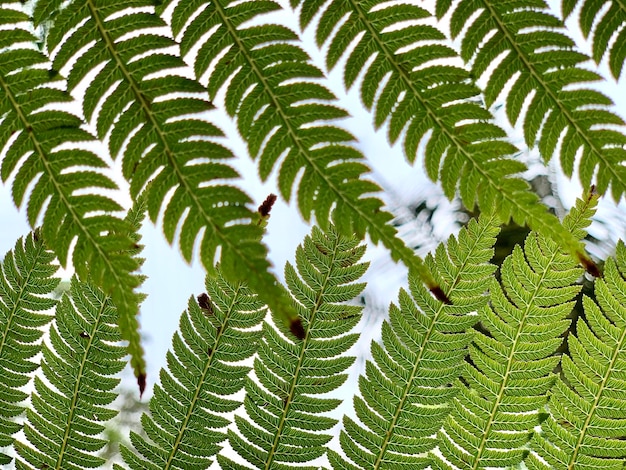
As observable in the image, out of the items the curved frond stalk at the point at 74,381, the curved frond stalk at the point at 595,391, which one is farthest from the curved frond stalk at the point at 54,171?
the curved frond stalk at the point at 595,391

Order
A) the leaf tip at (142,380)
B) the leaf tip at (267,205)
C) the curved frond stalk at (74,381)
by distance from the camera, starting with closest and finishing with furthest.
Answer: the leaf tip at (142,380) → the leaf tip at (267,205) → the curved frond stalk at (74,381)

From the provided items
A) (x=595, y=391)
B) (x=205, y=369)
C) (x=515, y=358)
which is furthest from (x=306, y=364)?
(x=595, y=391)

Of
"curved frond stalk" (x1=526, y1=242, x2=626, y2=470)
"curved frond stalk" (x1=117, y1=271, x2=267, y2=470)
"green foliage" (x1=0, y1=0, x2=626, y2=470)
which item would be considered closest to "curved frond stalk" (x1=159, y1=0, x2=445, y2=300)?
"green foliage" (x1=0, y1=0, x2=626, y2=470)

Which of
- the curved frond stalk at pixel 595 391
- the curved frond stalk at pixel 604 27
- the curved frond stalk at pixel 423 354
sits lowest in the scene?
the curved frond stalk at pixel 595 391

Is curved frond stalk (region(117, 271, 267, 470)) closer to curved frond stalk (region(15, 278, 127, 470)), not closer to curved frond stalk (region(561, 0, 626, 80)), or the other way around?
curved frond stalk (region(15, 278, 127, 470))

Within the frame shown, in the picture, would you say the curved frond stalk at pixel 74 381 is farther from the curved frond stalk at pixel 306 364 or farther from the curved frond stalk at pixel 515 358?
the curved frond stalk at pixel 515 358

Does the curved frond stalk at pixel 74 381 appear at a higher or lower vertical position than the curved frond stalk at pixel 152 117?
lower

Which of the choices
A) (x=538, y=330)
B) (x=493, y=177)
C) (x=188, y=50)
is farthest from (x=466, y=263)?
(x=188, y=50)
